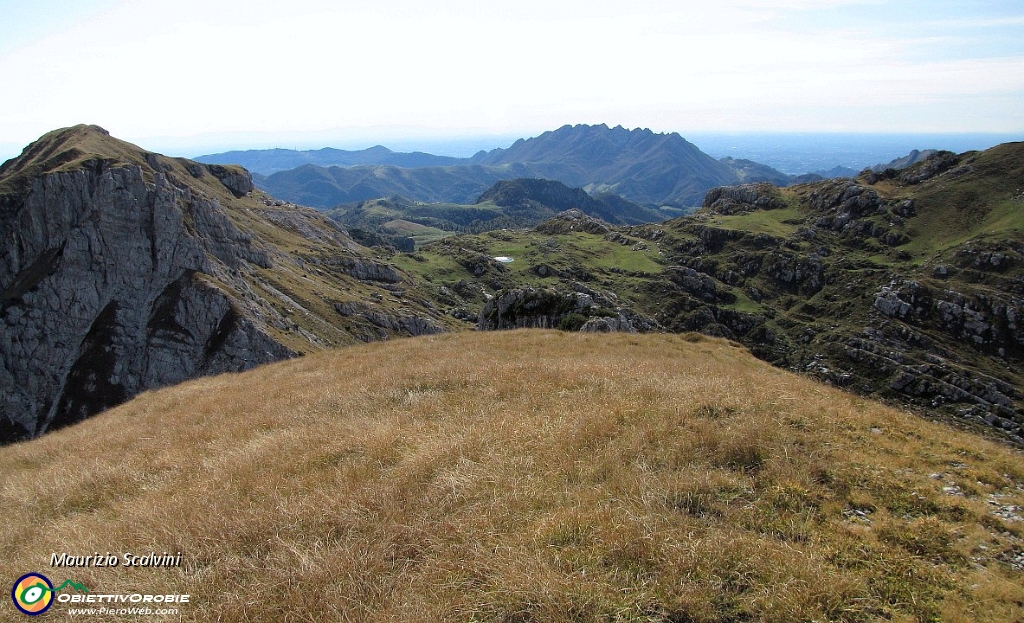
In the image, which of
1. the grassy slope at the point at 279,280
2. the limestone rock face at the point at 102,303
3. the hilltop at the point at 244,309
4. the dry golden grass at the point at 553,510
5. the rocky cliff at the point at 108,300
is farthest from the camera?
the grassy slope at the point at 279,280

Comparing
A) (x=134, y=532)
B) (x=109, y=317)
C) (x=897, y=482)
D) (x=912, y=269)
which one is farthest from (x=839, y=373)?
(x=109, y=317)

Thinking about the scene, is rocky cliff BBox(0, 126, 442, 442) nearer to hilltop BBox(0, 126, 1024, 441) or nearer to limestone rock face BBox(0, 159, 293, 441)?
limestone rock face BBox(0, 159, 293, 441)

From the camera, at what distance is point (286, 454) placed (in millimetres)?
11695

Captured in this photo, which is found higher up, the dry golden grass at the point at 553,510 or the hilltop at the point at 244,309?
the dry golden grass at the point at 553,510

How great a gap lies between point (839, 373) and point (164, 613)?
587ft

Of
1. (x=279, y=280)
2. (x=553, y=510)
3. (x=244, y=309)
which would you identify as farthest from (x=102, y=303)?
(x=553, y=510)

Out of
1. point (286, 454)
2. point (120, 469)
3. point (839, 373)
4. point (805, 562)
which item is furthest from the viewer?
point (839, 373)

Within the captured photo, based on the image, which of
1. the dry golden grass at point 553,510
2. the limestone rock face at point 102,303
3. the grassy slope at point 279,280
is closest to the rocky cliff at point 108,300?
the limestone rock face at point 102,303

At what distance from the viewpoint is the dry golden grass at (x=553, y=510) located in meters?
6.60

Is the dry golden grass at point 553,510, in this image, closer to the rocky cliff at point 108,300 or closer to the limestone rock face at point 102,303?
the limestone rock face at point 102,303

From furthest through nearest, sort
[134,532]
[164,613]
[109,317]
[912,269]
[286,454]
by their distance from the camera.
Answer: [912,269] < [109,317] < [286,454] < [134,532] < [164,613]

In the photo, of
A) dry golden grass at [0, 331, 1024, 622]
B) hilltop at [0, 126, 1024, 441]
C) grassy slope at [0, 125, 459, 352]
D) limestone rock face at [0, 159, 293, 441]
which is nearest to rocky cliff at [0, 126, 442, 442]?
limestone rock face at [0, 159, 293, 441]

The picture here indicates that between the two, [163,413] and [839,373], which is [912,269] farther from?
[163,413]

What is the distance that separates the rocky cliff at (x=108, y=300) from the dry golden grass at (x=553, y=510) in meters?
103
